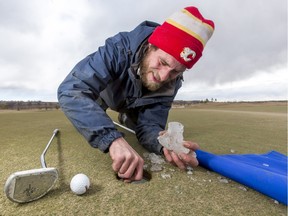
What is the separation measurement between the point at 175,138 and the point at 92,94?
2.55 ft

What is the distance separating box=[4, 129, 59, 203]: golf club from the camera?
3.45 feet

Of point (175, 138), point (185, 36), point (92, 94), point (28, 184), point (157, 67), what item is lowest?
point (28, 184)

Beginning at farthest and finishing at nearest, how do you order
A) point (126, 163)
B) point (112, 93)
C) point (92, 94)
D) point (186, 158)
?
point (112, 93)
point (92, 94)
point (186, 158)
point (126, 163)

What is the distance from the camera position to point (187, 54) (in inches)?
78.4

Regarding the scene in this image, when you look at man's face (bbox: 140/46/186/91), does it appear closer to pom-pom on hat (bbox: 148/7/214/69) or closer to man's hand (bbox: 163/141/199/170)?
pom-pom on hat (bbox: 148/7/214/69)

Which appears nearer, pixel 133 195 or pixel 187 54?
pixel 133 195

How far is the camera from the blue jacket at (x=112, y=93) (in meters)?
1.57

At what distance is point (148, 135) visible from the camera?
221cm

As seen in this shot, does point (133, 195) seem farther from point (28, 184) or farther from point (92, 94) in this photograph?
point (92, 94)

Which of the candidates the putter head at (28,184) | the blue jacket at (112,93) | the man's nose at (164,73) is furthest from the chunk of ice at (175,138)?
the putter head at (28,184)

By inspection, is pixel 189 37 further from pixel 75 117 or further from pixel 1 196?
pixel 1 196

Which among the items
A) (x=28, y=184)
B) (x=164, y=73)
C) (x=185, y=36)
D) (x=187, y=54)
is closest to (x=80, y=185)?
(x=28, y=184)

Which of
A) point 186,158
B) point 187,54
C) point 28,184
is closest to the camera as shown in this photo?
point 28,184

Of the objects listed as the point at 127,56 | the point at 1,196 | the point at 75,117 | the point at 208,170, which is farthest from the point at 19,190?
the point at 127,56
